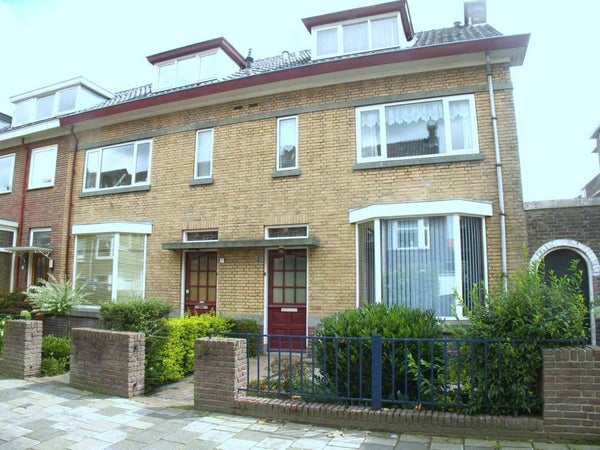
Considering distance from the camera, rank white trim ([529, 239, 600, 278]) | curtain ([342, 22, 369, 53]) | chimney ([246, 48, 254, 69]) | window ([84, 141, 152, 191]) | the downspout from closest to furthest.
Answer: white trim ([529, 239, 600, 278])
curtain ([342, 22, 369, 53])
window ([84, 141, 152, 191])
the downspout
chimney ([246, 48, 254, 69])

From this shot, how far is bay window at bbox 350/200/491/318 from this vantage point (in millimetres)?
8695

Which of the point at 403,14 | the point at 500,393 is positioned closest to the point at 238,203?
the point at 403,14

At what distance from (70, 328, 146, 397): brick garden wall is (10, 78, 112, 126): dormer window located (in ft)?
34.2

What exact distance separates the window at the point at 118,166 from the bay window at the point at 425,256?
671cm

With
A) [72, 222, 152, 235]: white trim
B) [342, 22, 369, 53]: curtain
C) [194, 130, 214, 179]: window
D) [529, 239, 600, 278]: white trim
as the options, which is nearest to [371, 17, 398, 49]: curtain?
[342, 22, 369, 53]: curtain

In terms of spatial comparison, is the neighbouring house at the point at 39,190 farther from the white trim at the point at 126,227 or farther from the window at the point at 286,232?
the window at the point at 286,232

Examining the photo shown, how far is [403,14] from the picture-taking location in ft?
36.7

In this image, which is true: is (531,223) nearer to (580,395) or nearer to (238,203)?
(580,395)

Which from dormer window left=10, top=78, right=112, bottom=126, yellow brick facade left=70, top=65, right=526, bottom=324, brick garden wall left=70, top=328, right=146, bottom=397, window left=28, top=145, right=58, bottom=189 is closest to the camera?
brick garden wall left=70, top=328, right=146, bottom=397

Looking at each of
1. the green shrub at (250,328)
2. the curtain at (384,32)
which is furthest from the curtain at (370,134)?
the green shrub at (250,328)

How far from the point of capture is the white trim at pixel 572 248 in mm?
8438

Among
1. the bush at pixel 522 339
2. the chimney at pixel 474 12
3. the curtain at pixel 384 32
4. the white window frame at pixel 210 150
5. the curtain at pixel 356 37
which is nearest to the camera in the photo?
the bush at pixel 522 339

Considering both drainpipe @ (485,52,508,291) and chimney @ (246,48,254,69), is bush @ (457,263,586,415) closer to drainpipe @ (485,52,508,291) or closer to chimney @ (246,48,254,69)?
drainpipe @ (485,52,508,291)

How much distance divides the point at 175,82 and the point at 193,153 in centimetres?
320
